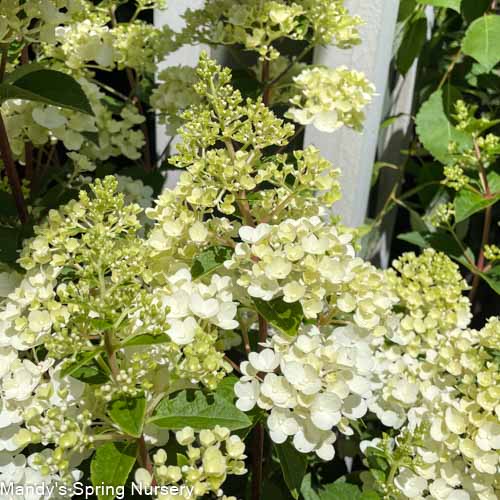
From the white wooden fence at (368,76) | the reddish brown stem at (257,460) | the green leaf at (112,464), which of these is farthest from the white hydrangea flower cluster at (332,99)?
the green leaf at (112,464)

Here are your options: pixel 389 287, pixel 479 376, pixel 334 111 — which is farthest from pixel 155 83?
pixel 479 376

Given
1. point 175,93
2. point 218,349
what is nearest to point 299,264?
point 218,349

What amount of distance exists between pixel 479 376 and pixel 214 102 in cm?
Answer: 51

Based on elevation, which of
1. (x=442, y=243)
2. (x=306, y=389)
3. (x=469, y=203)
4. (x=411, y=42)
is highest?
(x=411, y=42)

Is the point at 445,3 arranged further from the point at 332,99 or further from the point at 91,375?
the point at 91,375

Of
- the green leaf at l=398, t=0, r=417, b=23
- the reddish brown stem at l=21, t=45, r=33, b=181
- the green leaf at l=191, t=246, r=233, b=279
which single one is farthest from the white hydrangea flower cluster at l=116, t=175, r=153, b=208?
the green leaf at l=398, t=0, r=417, b=23

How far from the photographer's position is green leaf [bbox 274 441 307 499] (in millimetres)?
739

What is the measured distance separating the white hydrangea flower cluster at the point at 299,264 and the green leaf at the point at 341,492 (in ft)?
1.11

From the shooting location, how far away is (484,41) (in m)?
1.31

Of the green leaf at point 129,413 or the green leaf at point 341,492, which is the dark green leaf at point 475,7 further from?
the green leaf at point 129,413

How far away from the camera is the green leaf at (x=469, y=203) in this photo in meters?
1.26

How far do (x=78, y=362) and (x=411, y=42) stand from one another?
119cm

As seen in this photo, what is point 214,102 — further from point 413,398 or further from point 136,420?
point 413,398

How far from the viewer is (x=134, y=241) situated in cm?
74
